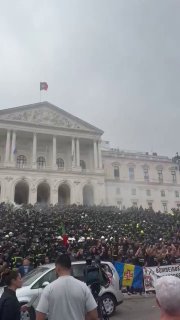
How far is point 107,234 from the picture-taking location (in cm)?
2262

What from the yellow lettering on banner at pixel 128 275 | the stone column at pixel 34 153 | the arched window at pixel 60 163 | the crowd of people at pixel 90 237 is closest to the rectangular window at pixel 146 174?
the arched window at pixel 60 163

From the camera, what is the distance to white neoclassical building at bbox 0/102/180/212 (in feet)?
164

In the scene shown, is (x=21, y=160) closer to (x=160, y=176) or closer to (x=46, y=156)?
(x=46, y=156)

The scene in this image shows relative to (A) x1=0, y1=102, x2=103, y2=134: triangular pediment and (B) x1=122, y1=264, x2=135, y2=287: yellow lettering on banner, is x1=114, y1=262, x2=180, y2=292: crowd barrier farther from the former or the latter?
(A) x1=0, y1=102, x2=103, y2=134: triangular pediment

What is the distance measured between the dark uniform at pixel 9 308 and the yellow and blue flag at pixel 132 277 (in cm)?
948

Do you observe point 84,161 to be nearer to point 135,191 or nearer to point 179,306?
point 135,191

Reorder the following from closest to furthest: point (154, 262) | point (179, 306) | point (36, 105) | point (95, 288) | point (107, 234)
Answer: point (179, 306)
point (95, 288)
point (154, 262)
point (107, 234)
point (36, 105)

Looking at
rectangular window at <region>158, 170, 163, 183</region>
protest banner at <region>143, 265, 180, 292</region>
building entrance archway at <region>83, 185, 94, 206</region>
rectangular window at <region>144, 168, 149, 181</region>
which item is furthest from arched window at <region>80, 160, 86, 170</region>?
protest banner at <region>143, 265, 180, 292</region>

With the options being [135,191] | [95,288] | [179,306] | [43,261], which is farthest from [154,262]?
[135,191]

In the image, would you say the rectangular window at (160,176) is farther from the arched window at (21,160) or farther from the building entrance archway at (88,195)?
the arched window at (21,160)

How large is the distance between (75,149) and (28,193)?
37.0 feet

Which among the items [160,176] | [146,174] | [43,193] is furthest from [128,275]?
[160,176]

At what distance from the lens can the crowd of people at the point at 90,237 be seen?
45.5 feet

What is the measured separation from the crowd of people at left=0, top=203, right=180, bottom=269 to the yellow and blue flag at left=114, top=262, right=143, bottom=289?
0.70 metres
